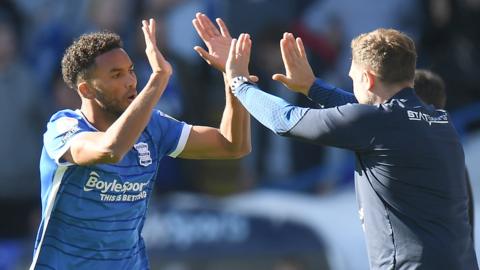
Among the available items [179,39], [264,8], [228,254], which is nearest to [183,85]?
[179,39]

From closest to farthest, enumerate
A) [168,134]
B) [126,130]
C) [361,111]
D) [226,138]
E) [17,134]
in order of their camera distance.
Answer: [126,130], [361,111], [168,134], [226,138], [17,134]

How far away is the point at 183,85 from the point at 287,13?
133 cm

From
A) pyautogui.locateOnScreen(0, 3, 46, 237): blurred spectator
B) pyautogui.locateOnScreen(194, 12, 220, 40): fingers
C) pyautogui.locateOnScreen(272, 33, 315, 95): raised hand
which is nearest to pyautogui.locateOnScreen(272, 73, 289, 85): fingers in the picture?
pyautogui.locateOnScreen(272, 33, 315, 95): raised hand

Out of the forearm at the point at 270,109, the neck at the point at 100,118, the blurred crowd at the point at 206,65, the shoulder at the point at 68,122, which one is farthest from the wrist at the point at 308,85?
the blurred crowd at the point at 206,65

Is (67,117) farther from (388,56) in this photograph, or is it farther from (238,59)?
(388,56)

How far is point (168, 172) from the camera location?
36.0ft

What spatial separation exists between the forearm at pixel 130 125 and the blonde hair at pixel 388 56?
0.99 m

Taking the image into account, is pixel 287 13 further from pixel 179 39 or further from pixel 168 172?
pixel 168 172

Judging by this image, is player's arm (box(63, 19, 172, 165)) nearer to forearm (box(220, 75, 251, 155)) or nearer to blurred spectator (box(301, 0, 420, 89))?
forearm (box(220, 75, 251, 155))

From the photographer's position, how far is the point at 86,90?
16.7 ft

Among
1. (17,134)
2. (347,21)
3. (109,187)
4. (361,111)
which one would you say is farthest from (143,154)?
(347,21)

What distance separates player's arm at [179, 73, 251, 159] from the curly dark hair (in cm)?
65

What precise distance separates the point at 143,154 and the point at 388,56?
50.1 inches

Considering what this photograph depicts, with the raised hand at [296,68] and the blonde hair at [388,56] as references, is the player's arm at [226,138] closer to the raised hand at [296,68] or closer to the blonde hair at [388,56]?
the raised hand at [296,68]
